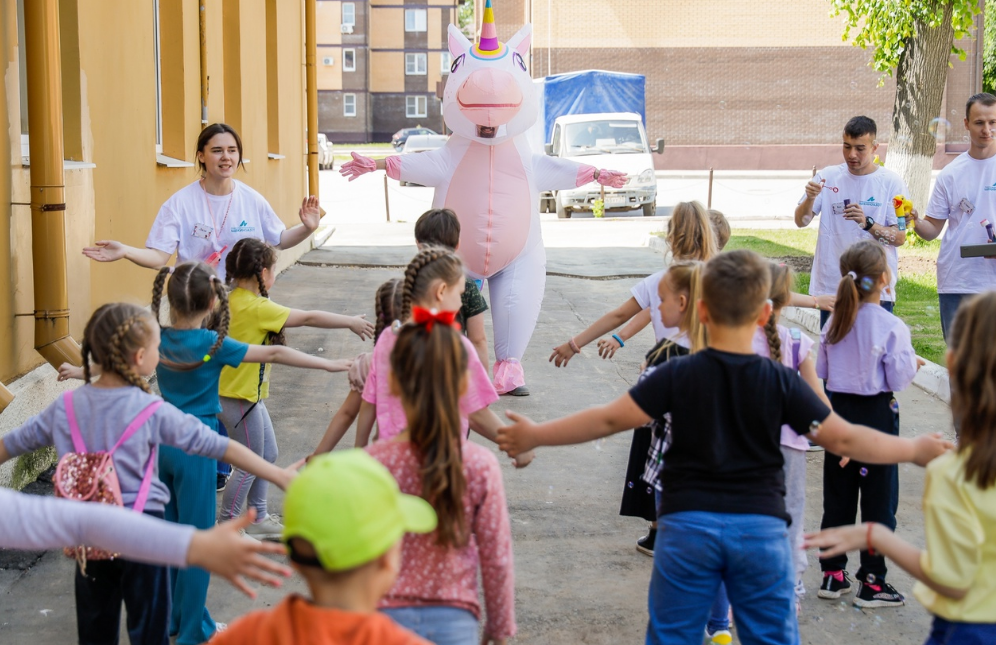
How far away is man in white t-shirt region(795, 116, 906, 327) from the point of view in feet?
20.0

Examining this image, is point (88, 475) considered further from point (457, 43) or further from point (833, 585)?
point (457, 43)

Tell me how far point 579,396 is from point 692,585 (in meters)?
4.80

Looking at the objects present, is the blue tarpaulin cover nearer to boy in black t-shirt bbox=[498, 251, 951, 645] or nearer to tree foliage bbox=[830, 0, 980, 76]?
tree foliage bbox=[830, 0, 980, 76]

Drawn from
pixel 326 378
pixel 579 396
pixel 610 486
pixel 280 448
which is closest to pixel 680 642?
pixel 610 486

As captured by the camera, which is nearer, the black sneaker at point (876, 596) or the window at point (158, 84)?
the black sneaker at point (876, 596)

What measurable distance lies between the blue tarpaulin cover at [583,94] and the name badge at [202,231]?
21.9 m

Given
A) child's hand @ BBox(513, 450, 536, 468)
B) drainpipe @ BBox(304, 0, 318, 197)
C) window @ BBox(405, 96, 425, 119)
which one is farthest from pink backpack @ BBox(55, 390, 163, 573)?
window @ BBox(405, 96, 425, 119)

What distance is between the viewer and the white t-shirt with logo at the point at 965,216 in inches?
237

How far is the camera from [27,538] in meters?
2.22

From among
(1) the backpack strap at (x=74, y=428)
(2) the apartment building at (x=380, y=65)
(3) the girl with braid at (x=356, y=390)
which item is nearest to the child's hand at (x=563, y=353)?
(3) the girl with braid at (x=356, y=390)

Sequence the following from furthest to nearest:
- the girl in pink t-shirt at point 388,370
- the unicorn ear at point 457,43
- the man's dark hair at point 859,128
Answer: the unicorn ear at point 457,43 < the man's dark hair at point 859,128 < the girl in pink t-shirt at point 388,370

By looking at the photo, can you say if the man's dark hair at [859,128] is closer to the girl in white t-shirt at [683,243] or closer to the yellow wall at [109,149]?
the girl in white t-shirt at [683,243]

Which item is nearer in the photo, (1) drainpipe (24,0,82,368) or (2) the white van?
(1) drainpipe (24,0,82,368)

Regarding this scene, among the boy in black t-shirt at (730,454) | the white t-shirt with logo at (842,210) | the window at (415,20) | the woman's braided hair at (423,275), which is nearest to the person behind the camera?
the boy in black t-shirt at (730,454)
